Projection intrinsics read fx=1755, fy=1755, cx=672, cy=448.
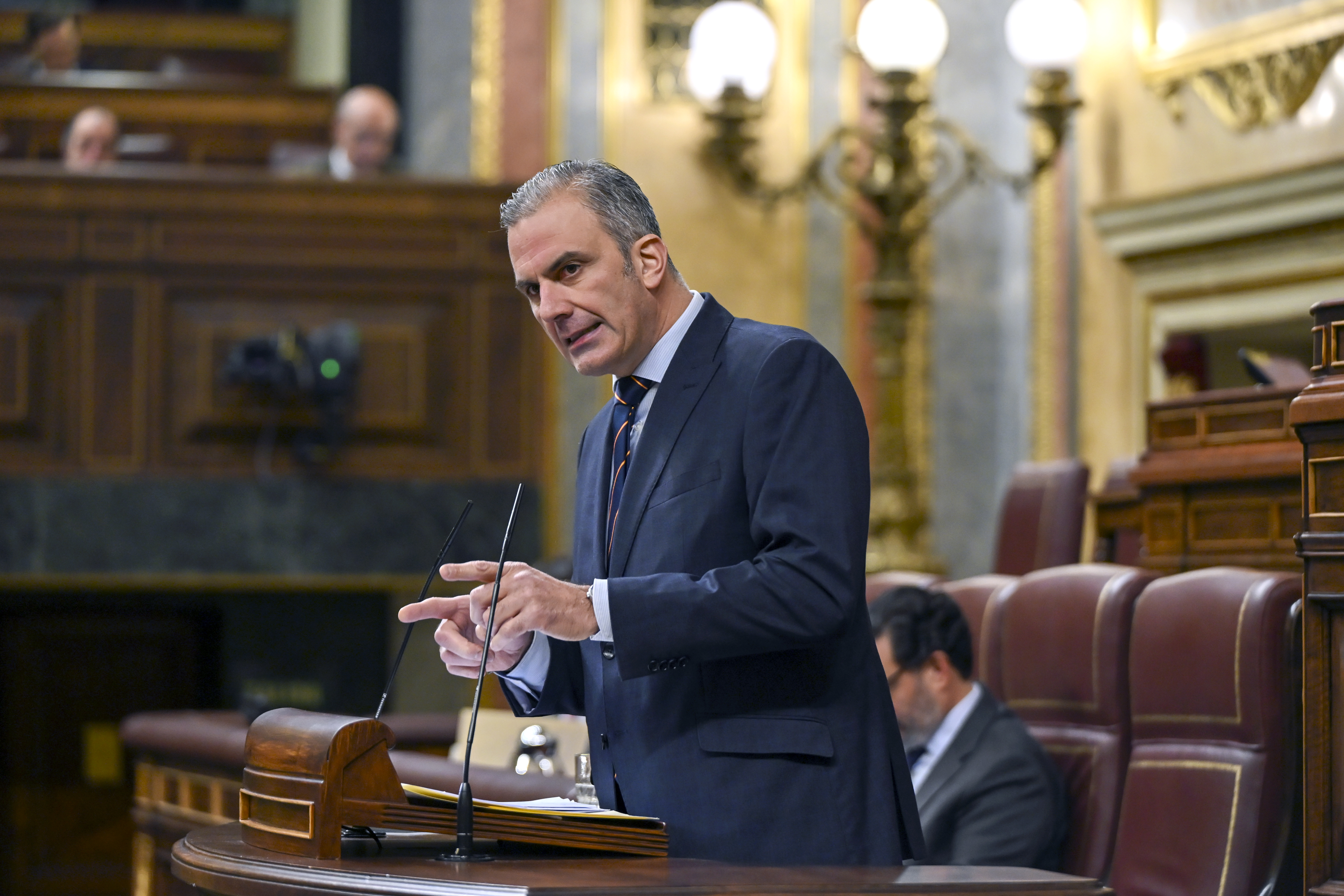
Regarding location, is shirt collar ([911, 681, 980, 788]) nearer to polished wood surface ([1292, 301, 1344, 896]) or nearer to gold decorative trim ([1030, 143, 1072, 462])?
polished wood surface ([1292, 301, 1344, 896])

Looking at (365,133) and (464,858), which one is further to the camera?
(365,133)

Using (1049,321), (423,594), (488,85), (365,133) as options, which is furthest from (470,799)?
(488,85)

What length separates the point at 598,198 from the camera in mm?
1758

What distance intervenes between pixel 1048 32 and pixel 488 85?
216cm

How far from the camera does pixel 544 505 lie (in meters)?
6.09

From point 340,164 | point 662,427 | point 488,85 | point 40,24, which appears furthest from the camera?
point 40,24

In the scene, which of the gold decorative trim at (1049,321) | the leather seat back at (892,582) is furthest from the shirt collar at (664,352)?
the gold decorative trim at (1049,321)

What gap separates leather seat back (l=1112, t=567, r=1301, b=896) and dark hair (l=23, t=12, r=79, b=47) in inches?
225

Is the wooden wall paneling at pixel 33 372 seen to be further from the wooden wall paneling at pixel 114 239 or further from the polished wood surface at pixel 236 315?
the wooden wall paneling at pixel 114 239

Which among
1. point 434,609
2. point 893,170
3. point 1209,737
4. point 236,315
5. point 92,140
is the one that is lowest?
point 1209,737

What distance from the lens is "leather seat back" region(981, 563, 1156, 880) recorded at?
286cm

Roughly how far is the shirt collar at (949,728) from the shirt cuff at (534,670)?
49.5 inches

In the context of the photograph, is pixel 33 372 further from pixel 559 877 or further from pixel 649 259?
pixel 559 877

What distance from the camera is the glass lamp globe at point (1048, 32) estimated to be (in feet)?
18.9
